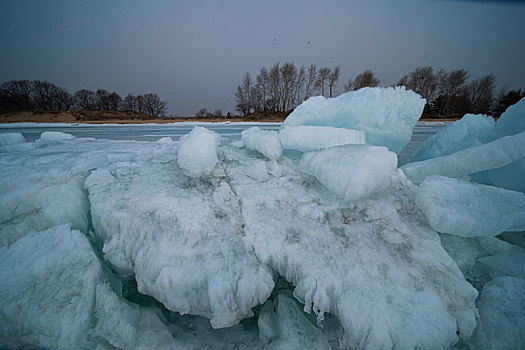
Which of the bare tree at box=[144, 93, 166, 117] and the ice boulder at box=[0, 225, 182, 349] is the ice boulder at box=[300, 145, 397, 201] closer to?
the ice boulder at box=[0, 225, 182, 349]

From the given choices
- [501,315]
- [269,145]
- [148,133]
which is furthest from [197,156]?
[148,133]

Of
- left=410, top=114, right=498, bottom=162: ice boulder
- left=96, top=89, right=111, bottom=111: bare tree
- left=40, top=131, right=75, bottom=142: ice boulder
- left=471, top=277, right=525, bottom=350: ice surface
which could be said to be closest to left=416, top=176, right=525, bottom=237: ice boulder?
left=471, top=277, right=525, bottom=350: ice surface

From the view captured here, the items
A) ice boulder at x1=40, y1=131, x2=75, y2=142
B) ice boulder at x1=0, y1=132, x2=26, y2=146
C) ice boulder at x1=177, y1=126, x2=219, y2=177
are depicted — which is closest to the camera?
ice boulder at x1=177, y1=126, x2=219, y2=177

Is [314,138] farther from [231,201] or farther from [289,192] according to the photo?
[231,201]

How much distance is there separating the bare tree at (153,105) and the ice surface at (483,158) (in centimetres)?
4020

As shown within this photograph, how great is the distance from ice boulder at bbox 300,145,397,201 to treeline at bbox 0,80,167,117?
35888 millimetres

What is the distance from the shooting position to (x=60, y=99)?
2816cm

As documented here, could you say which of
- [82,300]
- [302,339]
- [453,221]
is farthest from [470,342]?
[82,300]

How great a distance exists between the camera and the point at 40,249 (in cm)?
116

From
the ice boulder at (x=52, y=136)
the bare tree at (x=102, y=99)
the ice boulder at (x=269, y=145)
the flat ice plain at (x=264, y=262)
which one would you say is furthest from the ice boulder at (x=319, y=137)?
the bare tree at (x=102, y=99)

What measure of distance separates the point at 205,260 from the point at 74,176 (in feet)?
4.86

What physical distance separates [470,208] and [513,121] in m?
1.71

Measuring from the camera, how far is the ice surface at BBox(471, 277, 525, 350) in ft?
2.82

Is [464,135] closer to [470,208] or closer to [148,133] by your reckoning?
[470,208]
